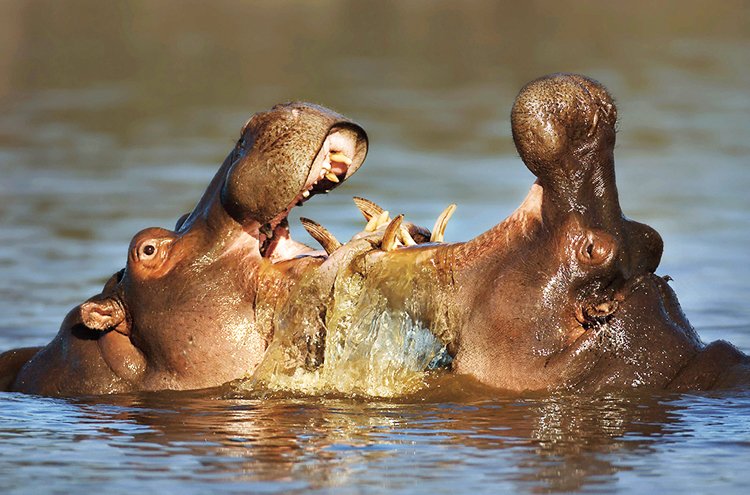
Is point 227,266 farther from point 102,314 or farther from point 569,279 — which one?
point 569,279

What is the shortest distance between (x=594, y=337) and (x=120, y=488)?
234 centimetres

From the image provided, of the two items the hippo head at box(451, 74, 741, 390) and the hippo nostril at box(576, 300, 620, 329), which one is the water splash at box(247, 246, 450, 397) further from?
the hippo nostril at box(576, 300, 620, 329)

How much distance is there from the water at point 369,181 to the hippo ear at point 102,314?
1.40ft

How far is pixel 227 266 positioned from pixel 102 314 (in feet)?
2.46

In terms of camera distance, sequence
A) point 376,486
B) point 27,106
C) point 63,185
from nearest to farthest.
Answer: point 376,486, point 63,185, point 27,106

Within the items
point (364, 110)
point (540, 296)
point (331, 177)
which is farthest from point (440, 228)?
point (364, 110)

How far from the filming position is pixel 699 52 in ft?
97.1

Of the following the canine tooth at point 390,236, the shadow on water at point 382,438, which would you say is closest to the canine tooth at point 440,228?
the canine tooth at point 390,236

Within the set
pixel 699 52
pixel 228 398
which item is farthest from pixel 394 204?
pixel 699 52

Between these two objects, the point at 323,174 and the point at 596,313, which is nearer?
Answer: the point at 596,313

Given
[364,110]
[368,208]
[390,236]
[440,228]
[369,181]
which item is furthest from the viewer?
[364,110]

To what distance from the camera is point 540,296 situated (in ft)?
25.1

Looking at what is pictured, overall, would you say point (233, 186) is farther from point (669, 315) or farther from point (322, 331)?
point (669, 315)

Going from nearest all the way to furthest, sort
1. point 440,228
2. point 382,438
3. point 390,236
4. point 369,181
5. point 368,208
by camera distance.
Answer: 1. point 382,438
2. point 390,236
3. point 440,228
4. point 368,208
5. point 369,181
